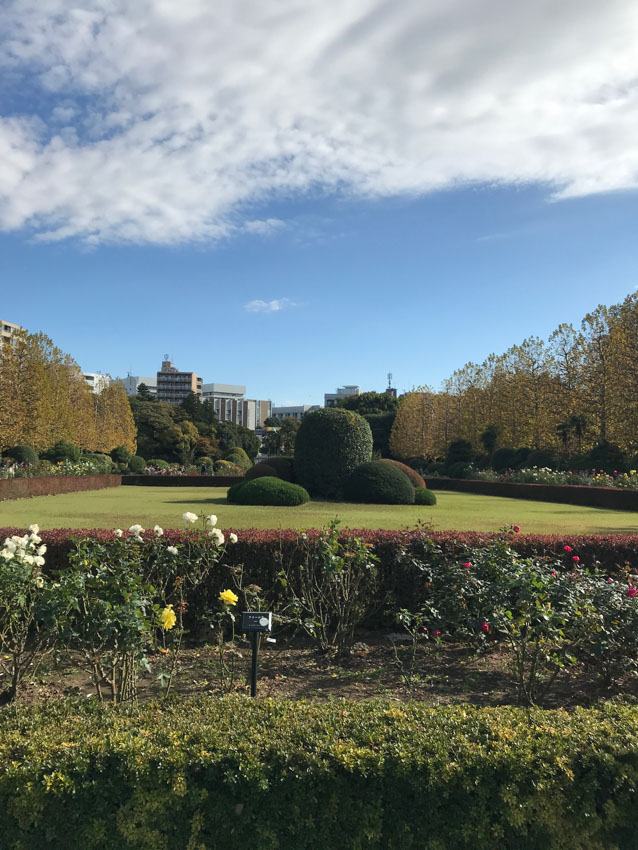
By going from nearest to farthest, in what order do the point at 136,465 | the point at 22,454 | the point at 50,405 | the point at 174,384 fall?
the point at 22,454 < the point at 50,405 < the point at 136,465 < the point at 174,384

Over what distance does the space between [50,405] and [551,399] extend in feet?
83.6

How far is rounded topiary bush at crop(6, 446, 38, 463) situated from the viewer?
27219mm

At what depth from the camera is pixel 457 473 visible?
112 ft

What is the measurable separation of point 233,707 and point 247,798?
1.92ft

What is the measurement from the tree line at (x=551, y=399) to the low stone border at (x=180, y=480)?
15756mm

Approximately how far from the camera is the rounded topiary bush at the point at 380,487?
58.4 feet

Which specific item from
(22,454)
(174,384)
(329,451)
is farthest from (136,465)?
(174,384)

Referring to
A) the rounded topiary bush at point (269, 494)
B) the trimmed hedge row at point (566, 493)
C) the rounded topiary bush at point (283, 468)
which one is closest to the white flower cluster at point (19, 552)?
the rounded topiary bush at point (269, 494)

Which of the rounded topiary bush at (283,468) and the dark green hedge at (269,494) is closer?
the dark green hedge at (269,494)

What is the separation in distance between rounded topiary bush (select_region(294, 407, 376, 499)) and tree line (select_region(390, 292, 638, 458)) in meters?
11.5

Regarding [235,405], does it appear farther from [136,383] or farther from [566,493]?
[566,493]

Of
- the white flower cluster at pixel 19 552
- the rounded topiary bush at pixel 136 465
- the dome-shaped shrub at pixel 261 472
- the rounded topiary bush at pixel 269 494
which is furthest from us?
the rounded topiary bush at pixel 136 465

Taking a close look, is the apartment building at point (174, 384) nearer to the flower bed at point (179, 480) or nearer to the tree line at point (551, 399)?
the tree line at point (551, 399)

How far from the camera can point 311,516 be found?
12812 mm
